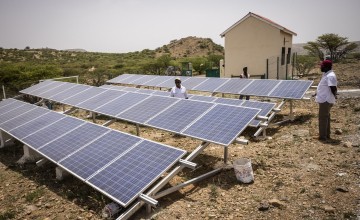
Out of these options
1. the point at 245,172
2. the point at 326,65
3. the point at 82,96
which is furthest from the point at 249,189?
the point at 82,96

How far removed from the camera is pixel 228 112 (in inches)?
282

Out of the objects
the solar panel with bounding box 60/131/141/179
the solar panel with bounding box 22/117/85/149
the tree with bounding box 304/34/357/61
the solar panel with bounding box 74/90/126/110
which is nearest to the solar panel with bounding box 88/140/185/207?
the solar panel with bounding box 60/131/141/179

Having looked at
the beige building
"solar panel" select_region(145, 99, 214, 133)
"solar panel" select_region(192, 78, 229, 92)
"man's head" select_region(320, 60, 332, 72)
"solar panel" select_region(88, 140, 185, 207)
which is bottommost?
"solar panel" select_region(88, 140, 185, 207)

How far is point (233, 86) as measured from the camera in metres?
13.4

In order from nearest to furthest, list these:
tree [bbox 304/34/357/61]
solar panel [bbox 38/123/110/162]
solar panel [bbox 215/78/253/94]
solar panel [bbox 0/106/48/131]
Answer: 1. solar panel [bbox 38/123/110/162]
2. solar panel [bbox 0/106/48/131]
3. solar panel [bbox 215/78/253/94]
4. tree [bbox 304/34/357/61]

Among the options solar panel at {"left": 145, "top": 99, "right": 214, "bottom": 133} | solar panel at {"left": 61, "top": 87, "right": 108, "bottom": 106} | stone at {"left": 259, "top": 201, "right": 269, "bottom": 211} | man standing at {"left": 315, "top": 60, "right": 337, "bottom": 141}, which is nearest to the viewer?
stone at {"left": 259, "top": 201, "right": 269, "bottom": 211}

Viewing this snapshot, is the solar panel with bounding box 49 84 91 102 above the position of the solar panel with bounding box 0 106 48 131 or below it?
above

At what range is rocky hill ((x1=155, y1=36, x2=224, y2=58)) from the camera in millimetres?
77000

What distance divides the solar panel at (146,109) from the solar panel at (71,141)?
4.16 feet

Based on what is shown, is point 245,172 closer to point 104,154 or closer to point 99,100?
point 104,154

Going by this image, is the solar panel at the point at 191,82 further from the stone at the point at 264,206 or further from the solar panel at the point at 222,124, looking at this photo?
the stone at the point at 264,206

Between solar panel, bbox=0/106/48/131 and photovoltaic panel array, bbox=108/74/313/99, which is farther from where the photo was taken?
photovoltaic panel array, bbox=108/74/313/99

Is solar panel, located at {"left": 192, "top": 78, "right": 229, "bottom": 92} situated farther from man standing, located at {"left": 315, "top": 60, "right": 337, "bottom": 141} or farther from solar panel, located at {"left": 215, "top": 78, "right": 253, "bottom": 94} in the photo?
man standing, located at {"left": 315, "top": 60, "right": 337, "bottom": 141}

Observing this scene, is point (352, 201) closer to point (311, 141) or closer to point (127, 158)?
point (311, 141)
